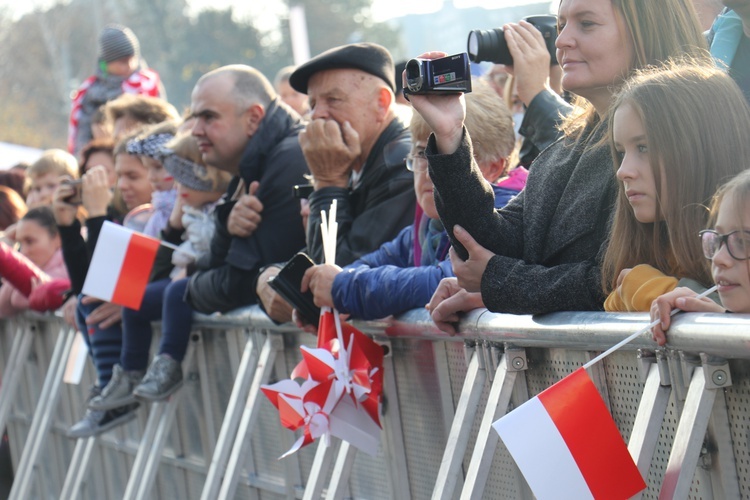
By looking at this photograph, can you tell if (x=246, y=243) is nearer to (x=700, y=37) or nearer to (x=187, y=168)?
(x=187, y=168)

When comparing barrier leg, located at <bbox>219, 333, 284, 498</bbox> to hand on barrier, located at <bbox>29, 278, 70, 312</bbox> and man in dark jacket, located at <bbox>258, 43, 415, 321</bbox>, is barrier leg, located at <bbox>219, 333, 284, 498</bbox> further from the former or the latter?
hand on barrier, located at <bbox>29, 278, 70, 312</bbox>

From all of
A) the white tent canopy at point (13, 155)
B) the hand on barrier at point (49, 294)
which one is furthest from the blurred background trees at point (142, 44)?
the hand on barrier at point (49, 294)

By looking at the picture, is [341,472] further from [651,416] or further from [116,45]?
[116,45]

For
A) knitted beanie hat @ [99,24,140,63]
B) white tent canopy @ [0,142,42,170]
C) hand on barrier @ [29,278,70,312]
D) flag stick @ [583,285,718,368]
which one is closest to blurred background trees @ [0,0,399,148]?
white tent canopy @ [0,142,42,170]

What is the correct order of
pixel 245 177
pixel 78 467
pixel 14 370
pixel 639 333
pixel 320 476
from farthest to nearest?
pixel 14 370
pixel 78 467
pixel 245 177
pixel 320 476
pixel 639 333

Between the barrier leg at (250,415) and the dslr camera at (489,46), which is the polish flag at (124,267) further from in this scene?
the dslr camera at (489,46)

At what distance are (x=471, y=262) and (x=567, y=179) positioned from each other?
1.11 feet

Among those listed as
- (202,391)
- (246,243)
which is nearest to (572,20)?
(246,243)

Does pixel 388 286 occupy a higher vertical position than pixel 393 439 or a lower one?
higher

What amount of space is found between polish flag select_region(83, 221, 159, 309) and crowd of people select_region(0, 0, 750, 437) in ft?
0.59

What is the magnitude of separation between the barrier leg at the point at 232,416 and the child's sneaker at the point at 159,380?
0.66 meters

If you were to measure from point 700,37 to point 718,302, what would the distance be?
935 mm

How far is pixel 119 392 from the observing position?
657 cm

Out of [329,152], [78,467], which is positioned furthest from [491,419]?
[78,467]
